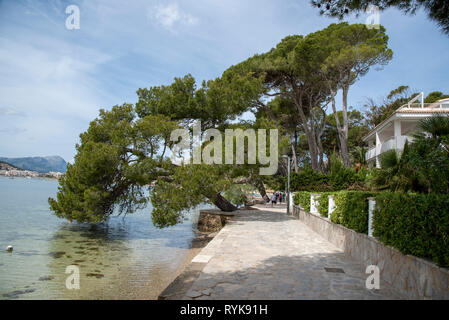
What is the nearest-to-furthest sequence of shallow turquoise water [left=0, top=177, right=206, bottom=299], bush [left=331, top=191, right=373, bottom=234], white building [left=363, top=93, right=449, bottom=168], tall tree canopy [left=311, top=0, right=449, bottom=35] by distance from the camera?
tall tree canopy [left=311, top=0, right=449, bottom=35]
bush [left=331, top=191, right=373, bottom=234]
shallow turquoise water [left=0, top=177, right=206, bottom=299]
white building [left=363, top=93, right=449, bottom=168]

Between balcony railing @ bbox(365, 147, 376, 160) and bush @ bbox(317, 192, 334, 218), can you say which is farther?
balcony railing @ bbox(365, 147, 376, 160)

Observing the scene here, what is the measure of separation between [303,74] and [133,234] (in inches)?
625

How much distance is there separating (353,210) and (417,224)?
109 inches

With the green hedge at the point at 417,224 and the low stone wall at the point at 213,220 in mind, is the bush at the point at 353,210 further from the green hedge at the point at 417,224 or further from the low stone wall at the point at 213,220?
the low stone wall at the point at 213,220

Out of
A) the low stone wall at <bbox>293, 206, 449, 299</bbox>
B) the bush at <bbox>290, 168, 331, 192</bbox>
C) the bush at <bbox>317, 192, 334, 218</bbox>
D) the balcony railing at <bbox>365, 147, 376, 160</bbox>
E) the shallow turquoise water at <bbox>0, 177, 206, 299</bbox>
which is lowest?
the shallow turquoise water at <bbox>0, 177, 206, 299</bbox>

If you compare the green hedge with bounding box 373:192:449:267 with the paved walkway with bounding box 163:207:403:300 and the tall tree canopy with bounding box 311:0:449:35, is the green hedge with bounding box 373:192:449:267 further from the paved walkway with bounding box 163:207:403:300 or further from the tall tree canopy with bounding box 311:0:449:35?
the tall tree canopy with bounding box 311:0:449:35

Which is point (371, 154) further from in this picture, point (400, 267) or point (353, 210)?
point (400, 267)

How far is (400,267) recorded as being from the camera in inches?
182

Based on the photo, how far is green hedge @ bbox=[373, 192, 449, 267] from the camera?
12.2 ft

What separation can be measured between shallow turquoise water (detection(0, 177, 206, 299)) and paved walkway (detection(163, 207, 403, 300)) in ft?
6.65

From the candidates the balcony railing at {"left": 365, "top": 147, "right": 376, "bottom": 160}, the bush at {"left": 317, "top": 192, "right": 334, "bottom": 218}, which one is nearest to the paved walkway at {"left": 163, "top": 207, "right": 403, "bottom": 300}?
the bush at {"left": 317, "top": 192, "right": 334, "bottom": 218}

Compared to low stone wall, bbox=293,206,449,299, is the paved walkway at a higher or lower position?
lower

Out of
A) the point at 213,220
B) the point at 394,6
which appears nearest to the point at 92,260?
the point at 213,220

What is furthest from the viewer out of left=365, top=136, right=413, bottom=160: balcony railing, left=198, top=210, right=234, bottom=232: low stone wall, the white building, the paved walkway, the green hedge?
the white building
